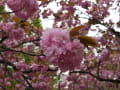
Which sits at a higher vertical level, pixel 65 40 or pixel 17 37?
pixel 65 40

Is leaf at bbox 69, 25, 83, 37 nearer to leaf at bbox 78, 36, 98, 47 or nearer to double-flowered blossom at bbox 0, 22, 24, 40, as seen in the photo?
leaf at bbox 78, 36, 98, 47

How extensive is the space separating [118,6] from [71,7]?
4.60 ft

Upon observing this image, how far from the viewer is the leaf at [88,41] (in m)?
0.92

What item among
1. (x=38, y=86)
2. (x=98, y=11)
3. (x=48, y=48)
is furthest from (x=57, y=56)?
(x=98, y=11)

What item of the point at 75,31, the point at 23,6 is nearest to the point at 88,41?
the point at 75,31

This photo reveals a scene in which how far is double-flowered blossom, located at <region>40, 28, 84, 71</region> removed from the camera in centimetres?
93

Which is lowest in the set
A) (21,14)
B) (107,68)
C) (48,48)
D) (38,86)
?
(107,68)

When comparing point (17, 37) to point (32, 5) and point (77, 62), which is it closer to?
point (32, 5)

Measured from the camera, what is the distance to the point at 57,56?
954 millimetres

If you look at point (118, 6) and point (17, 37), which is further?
point (118, 6)

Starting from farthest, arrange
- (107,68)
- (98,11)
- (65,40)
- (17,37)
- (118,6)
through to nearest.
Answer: (107,68)
(118,6)
(98,11)
(17,37)
(65,40)

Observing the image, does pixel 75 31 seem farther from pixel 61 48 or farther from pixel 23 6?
pixel 23 6

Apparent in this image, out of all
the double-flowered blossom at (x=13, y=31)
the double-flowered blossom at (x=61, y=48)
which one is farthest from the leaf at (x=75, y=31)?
the double-flowered blossom at (x=13, y=31)

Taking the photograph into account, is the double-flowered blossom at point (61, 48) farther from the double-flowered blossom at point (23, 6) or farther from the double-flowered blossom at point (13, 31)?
the double-flowered blossom at point (13, 31)
